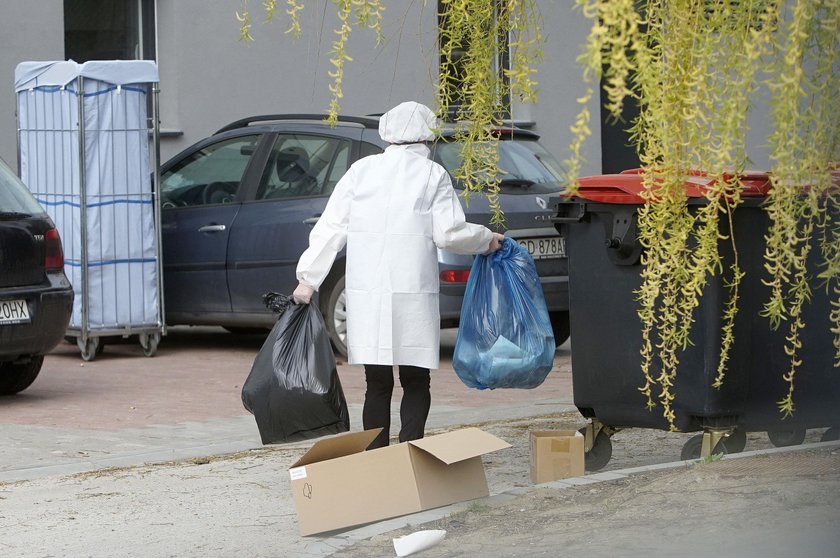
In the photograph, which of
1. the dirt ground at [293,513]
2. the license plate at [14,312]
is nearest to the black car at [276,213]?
the license plate at [14,312]

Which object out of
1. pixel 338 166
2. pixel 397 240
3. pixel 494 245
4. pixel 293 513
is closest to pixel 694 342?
pixel 494 245

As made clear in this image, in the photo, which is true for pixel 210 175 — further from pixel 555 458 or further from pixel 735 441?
pixel 735 441

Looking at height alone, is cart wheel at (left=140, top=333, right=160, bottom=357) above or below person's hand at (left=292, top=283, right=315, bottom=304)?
below

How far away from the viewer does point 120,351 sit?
11.3 metres

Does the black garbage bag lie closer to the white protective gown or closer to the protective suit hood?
the white protective gown

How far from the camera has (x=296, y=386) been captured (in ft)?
19.0

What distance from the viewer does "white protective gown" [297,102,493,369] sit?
577cm

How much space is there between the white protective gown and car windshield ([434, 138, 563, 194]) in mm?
4014

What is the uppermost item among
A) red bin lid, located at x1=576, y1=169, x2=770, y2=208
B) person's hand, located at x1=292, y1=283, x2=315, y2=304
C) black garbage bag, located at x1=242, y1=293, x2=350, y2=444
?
red bin lid, located at x1=576, y1=169, x2=770, y2=208

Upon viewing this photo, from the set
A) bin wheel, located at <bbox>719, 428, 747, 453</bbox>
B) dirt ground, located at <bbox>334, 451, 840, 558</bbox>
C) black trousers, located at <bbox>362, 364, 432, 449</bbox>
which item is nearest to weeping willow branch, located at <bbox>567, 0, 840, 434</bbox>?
dirt ground, located at <bbox>334, 451, 840, 558</bbox>

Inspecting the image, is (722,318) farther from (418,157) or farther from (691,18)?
(691,18)

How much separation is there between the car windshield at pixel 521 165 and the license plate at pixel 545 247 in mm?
365

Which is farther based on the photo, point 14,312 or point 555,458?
point 14,312

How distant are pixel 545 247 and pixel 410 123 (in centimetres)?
427
